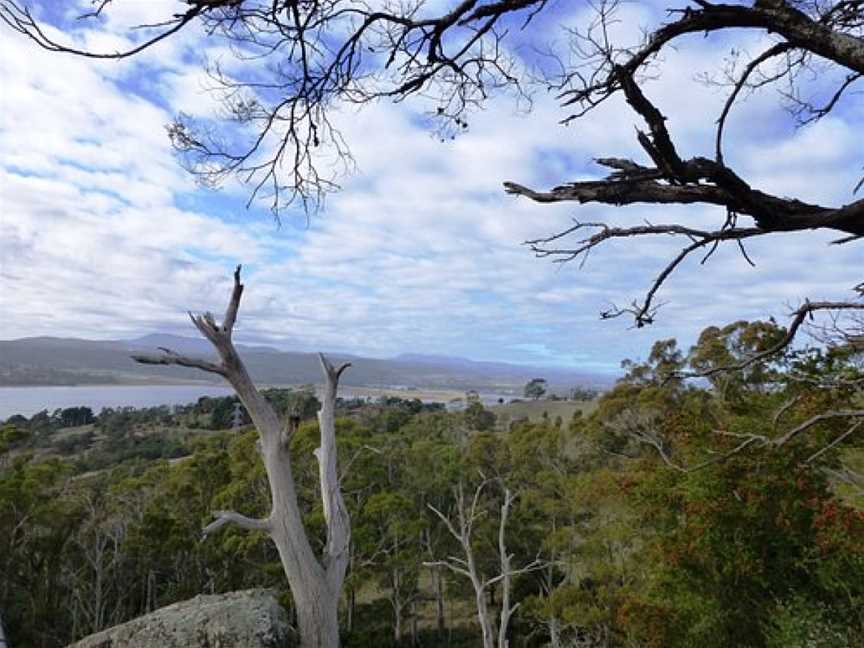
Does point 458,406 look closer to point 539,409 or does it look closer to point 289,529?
point 539,409

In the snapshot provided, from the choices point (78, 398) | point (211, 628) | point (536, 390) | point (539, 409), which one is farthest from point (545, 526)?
point (78, 398)

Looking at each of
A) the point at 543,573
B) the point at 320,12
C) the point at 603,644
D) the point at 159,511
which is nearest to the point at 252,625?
the point at 320,12

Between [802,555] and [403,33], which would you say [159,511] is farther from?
[403,33]

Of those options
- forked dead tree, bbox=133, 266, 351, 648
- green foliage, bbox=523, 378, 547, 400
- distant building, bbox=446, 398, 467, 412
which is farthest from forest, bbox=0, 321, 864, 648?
green foliage, bbox=523, 378, 547, 400

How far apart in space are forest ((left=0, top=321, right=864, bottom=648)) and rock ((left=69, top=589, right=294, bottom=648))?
91.6 inches

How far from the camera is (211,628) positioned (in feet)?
21.8

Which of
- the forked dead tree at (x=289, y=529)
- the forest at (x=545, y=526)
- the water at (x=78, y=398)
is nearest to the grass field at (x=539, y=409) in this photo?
the forest at (x=545, y=526)

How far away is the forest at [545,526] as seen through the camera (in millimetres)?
9398

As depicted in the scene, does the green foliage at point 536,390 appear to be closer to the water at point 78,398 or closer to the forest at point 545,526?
the water at point 78,398

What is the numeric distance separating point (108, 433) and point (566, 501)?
4269 centimetres

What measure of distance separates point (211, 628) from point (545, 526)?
16483 millimetres

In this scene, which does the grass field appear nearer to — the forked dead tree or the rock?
the rock

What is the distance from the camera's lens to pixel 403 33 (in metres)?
2.32

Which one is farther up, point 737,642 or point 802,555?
point 802,555
